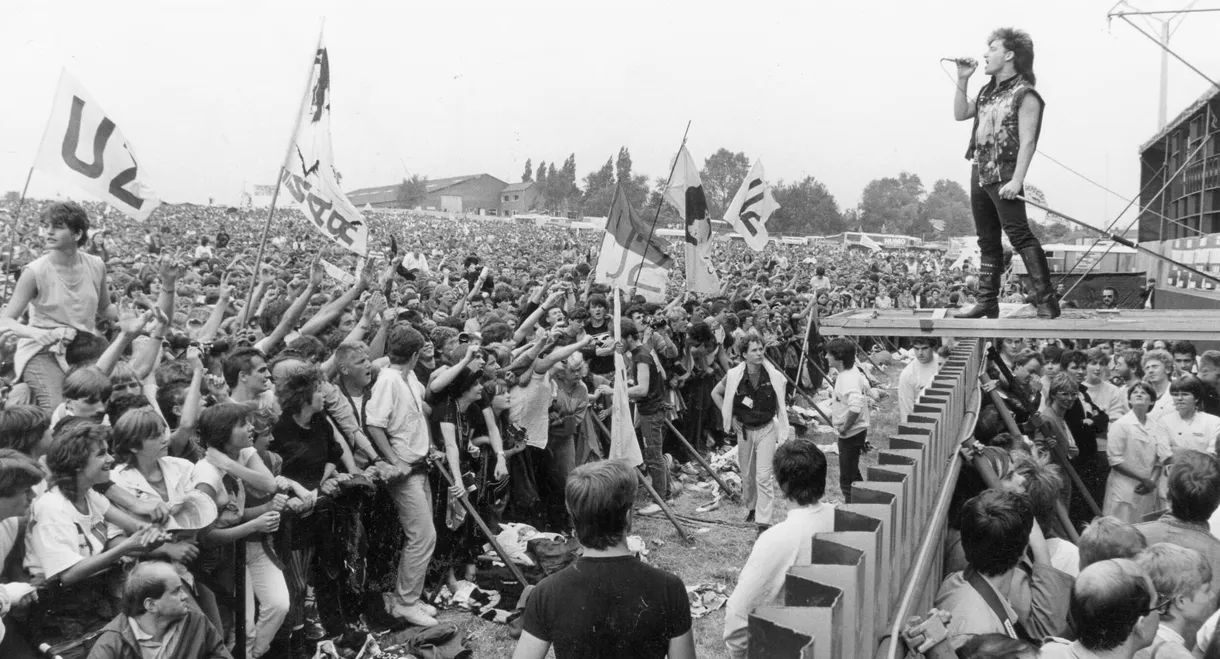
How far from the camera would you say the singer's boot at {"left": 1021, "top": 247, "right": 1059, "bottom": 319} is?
5352 millimetres

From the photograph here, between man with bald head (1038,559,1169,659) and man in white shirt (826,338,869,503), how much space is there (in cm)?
484

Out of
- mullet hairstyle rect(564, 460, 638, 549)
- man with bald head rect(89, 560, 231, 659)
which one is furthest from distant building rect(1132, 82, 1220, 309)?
man with bald head rect(89, 560, 231, 659)

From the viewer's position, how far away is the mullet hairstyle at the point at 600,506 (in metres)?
2.66

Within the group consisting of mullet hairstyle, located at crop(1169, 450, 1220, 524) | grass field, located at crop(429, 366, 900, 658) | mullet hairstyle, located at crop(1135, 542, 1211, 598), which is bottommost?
grass field, located at crop(429, 366, 900, 658)

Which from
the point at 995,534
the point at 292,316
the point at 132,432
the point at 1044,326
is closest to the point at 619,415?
the point at 292,316

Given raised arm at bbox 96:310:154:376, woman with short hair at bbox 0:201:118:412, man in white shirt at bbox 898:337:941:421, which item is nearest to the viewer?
raised arm at bbox 96:310:154:376

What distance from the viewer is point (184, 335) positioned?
6105 millimetres

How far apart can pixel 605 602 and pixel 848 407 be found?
17.9ft

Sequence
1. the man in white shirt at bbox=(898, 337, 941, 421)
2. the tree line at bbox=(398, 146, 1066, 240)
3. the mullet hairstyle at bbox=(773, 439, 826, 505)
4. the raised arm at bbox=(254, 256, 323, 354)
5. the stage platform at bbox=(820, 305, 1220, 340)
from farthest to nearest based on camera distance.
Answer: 1. the tree line at bbox=(398, 146, 1066, 240)
2. the man in white shirt at bbox=(898, 337, 941, 421)
3. the raised arm at bbox=(254, 256, 323, 354)
4. the stage platform at bbox=(820, 305, 1220, 340)
5. the mullet hairstyle at bbox=(773, 439, 826, 505)

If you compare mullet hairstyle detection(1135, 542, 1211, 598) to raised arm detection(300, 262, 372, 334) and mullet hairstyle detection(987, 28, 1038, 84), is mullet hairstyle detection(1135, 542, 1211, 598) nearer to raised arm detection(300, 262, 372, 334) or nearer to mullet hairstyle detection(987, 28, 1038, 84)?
mullet hairstyle detection(987, 28, 1038, 84)

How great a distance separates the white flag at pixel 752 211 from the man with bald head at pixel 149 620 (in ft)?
28.9

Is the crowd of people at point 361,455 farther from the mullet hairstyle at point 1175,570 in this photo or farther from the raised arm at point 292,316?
the mullet hairstyle at point 1175,570

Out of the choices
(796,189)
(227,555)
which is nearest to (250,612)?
(227,555)

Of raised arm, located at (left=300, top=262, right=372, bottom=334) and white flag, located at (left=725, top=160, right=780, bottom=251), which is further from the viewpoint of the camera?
white flag, located at (left=725, top=160, right=780, bottom=251)
